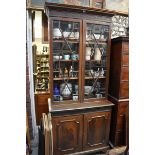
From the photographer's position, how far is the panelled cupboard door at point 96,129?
83.8 inches

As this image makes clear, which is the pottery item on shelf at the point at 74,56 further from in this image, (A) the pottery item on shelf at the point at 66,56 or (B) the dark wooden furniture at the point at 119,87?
(B) the dark wooden furniture at the point at 119,87

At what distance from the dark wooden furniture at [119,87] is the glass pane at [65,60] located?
0.55m

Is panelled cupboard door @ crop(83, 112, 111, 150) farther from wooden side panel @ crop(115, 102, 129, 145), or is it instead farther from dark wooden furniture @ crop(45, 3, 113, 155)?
wooden side panel @ crop(115, 102, 129, 145)

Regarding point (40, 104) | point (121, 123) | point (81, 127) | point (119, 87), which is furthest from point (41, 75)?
point (121, 123)

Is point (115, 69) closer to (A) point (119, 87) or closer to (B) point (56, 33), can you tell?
(A) point (119, 87)

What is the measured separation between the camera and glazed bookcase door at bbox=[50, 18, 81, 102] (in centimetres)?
199

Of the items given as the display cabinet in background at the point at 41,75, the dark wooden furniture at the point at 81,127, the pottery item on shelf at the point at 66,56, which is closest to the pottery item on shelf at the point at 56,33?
the pottery item on shelf at the point at 66,56

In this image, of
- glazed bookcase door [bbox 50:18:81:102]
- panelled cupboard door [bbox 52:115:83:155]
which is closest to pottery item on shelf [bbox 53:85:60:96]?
glazed bookcase door [bbox 50:18:81:102]

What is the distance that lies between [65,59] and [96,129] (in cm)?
106

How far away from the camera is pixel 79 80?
7.00 feet
